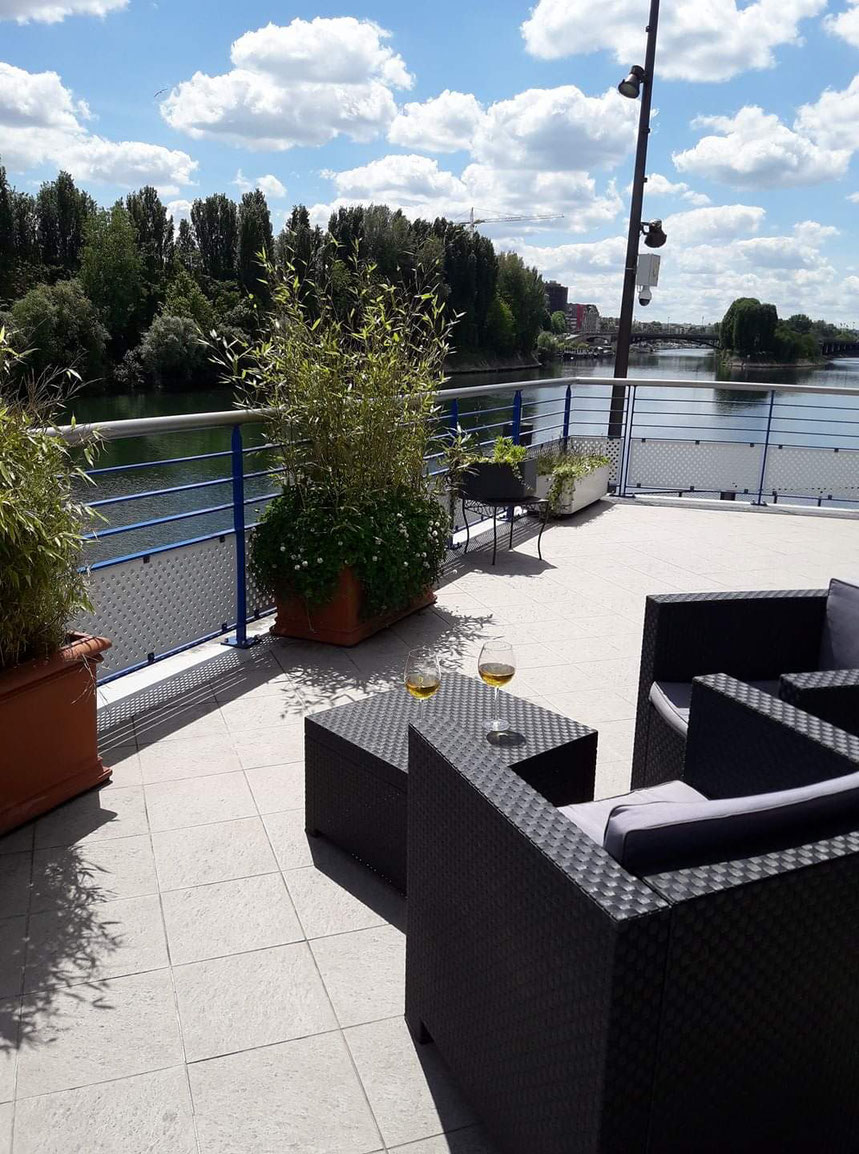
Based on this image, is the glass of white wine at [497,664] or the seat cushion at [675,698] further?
the seat cushion at [675,698]

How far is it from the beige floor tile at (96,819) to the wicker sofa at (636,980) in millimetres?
1280

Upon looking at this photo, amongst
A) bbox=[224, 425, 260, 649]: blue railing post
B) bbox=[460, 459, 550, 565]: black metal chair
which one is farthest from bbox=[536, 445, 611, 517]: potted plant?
bbox=[224, 425, 260, 649]: blue railing post

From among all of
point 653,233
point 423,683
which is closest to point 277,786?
point 423,683

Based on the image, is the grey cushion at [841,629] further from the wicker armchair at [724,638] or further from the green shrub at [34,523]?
the green shrub at [34,523]

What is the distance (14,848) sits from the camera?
A: 2.36 m

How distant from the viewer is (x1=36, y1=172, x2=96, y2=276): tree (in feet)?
176

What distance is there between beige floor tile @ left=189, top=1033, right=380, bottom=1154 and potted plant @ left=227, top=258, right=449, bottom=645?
7.73 feet

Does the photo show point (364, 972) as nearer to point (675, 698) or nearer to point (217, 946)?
point (217, 946)

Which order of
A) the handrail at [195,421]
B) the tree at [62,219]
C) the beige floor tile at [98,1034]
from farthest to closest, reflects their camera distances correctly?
the tree at [62,219], the handrail at [195,421], the beige floor tile at [98,1034]

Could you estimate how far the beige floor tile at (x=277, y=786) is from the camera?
263cm

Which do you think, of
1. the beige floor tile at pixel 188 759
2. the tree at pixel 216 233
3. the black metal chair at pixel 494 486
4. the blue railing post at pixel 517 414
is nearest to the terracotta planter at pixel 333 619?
the beige floor tile at pixel 188 759

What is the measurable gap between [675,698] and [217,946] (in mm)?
1388

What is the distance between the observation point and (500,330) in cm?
5228

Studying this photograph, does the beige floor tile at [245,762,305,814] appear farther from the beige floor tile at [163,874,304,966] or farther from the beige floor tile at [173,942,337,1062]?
the beige floor tile at [173,942,337,1062]
